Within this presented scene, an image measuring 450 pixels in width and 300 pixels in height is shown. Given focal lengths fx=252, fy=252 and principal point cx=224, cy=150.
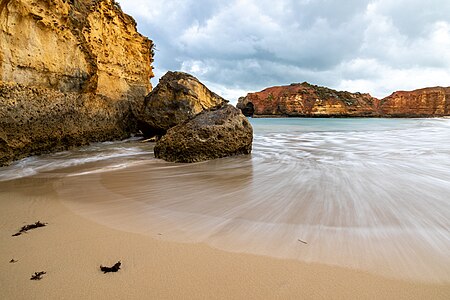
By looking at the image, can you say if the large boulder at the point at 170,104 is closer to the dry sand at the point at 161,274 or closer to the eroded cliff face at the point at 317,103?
the dry sand at the point at 161,274

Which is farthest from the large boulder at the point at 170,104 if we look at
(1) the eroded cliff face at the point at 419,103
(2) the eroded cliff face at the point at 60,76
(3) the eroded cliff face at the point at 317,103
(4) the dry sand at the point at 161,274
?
(1) the eroded cliff face at the point at 419,103

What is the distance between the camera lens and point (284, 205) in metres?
2.69

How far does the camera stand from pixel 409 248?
71.1 inches

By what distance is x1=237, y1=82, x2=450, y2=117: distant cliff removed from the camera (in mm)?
69312

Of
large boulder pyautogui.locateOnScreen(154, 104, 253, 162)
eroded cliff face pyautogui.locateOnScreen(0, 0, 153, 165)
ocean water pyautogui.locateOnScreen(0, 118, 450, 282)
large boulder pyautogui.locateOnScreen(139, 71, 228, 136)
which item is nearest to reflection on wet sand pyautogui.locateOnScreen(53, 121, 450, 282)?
ocean water pyautogui.locateOnScreen(0, 118, 450, 282)

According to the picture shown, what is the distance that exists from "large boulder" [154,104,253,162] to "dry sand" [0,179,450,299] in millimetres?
3313

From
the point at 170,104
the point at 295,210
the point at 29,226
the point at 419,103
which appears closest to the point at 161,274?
the point at 29,226

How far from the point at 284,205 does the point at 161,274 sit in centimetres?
158

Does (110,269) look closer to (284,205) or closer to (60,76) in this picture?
(284,205)

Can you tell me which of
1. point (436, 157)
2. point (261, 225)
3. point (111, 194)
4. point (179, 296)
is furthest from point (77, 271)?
point (436, 157)

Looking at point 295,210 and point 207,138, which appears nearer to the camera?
point 295,210

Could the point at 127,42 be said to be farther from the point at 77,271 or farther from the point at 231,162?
the point at 77,271

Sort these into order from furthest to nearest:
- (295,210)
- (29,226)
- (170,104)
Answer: (170,104) → (295,210) → (29,226)

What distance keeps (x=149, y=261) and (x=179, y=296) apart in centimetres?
39
